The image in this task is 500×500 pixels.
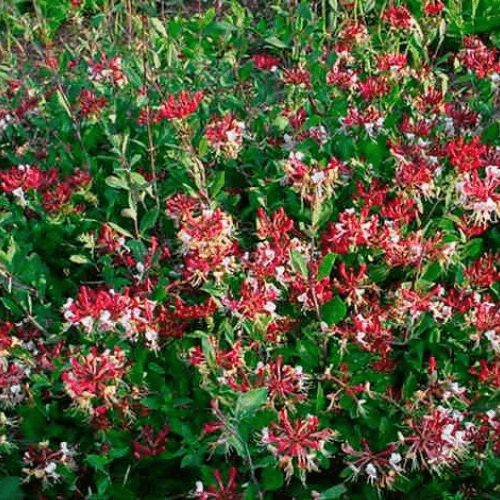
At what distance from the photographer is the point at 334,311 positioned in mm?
2338

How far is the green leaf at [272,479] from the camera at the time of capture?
212 cm

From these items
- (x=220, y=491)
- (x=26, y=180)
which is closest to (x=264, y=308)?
(x=220, y=491)

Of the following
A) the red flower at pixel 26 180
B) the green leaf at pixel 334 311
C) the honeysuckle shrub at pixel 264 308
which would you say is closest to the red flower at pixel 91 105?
the honeysuckle shrub at pixel 264 308

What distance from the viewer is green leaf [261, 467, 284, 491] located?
2121mm

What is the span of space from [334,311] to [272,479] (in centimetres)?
→ 49

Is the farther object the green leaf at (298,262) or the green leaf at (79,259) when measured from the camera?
the green leaf at (79,259)

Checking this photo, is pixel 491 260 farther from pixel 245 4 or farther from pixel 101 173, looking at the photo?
pixel 245 4

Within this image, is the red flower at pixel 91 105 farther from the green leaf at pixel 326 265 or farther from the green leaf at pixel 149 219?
the green leaf at pixel 326 265

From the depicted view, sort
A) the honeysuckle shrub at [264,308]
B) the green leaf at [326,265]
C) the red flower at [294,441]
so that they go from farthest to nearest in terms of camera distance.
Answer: the green leaf at [326,265], the honeysuckle shrub at [264,308], the red flower at [294,441]

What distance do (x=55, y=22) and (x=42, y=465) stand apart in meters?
3.18

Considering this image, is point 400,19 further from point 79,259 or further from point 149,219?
point 79,259

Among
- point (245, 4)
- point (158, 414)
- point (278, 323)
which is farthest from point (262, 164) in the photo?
point (245, 4)

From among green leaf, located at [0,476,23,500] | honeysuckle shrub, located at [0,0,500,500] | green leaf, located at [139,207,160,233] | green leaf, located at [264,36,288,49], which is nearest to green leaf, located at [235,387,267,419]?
honeysuckle shrub, located at [0,0,500,500]

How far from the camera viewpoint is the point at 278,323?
245cm
